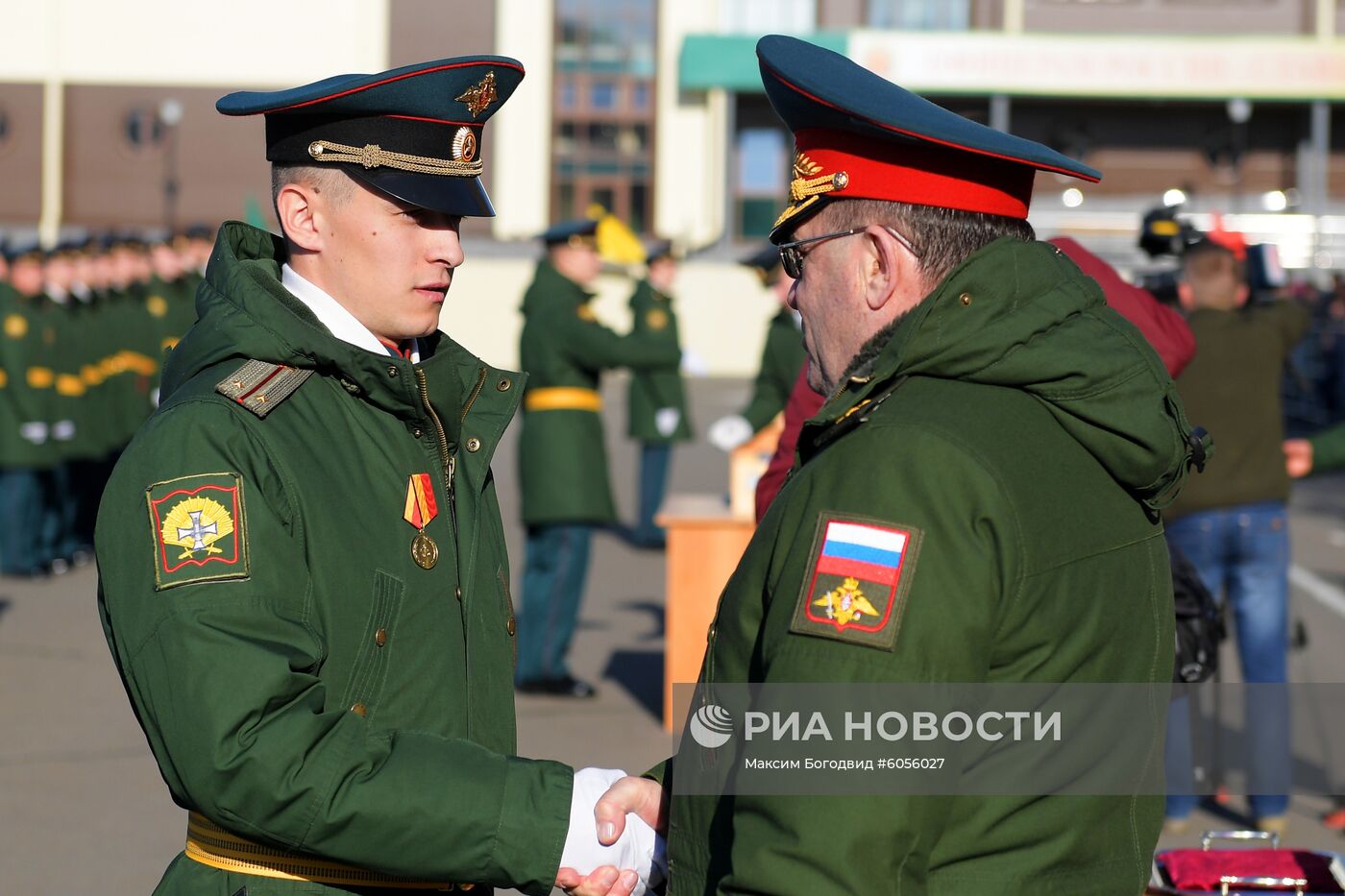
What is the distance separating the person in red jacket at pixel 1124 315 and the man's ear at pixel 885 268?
A: 1.77 m

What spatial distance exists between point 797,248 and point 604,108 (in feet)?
117

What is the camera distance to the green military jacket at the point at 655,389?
1269 centimetres

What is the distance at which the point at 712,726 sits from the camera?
7.23ft

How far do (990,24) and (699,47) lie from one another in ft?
22.1

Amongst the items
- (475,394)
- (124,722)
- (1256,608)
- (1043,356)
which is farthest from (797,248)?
(124,722)

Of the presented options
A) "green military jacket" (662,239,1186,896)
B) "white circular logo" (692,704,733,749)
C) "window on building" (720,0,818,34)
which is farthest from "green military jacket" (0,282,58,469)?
"window on building" (720,0,818,34)

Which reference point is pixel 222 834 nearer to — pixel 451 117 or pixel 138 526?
pixel 138 526

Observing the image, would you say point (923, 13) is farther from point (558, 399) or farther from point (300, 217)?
point (300, 217)

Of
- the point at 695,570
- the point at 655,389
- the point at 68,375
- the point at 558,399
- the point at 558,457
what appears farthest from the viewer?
the point at 655,389

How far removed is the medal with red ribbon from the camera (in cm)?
255

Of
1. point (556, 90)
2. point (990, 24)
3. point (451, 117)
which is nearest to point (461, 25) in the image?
point (556, 90)

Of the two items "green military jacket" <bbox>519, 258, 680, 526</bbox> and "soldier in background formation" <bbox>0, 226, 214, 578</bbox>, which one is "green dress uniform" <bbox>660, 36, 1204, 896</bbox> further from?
"soldier in background formation" <bbox>0, 226, 214, 578</bbox>

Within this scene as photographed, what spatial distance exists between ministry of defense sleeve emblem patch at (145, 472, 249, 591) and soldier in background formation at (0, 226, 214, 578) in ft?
30.1

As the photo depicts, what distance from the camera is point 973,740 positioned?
2.01m
